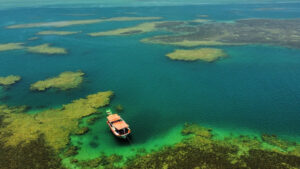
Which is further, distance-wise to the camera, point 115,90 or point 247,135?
point 115,90

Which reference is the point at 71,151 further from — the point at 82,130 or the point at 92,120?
the point at 92,120

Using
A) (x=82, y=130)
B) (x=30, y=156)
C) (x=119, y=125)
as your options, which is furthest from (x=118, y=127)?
(x=30, y=156)

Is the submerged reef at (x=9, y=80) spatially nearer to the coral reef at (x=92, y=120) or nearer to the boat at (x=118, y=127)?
the coral reef at (x=92, y=120)

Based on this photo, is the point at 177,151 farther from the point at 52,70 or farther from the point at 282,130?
the point at 52,70

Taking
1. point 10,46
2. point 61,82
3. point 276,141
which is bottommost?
point 276,141

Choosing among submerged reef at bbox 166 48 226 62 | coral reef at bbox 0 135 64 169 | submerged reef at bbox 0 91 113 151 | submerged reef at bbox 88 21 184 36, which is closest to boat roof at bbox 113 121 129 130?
submerged reef at bbox 0 91 113 151

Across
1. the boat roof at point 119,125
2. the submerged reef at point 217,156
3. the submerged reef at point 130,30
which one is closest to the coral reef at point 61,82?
the boat roof at point 119,125

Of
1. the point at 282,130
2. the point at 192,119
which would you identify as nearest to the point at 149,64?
the point at 192,119
